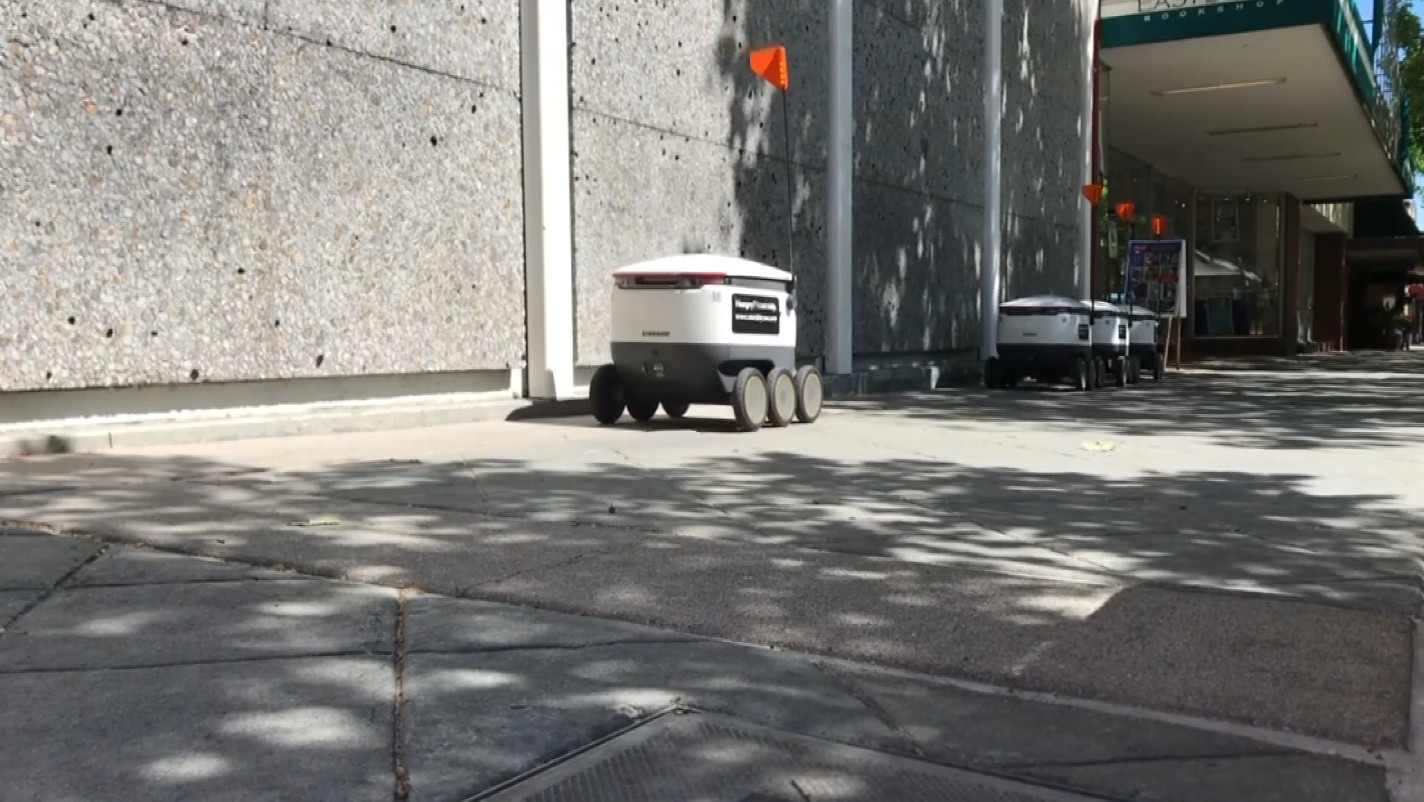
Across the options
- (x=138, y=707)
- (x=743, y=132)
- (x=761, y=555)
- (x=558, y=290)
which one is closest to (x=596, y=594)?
(x=761, y=555)

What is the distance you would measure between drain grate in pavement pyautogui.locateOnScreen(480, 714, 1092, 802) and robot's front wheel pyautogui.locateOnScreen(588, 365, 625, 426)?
765cm

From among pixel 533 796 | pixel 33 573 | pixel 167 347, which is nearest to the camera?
pixel 533 796

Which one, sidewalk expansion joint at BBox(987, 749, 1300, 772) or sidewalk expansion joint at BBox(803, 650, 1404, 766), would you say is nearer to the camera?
sidewalk expansion joint at BBox(987, 749, 1300, 772)

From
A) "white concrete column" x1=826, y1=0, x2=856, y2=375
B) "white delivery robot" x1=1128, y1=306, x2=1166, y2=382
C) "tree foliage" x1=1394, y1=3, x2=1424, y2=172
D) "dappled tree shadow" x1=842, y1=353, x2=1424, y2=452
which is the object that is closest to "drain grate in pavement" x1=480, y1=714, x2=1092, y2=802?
"dappled tree shadow" x1=842, y1=353, x2=1424, y2=452

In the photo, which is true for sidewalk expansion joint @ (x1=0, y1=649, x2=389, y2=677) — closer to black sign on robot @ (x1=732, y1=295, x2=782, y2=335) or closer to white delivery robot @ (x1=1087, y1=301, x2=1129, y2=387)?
black sign on robot @ (x1=732, y1=295, x2=782, y2=335)

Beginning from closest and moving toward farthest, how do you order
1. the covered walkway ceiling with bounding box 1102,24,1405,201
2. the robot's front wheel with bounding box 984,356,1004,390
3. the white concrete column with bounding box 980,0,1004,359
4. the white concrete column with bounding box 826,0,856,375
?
the white concrete column with bounding box 826,0,856,375 → the robot's front wheel with bounding box 984,356,1004,390 → the white concrete column with bounding box 980,0,1004,359 → the covered walkway ceiling with bounding box 1102,24,1405,201

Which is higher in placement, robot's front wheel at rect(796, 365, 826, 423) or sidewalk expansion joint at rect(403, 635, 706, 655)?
robot's front wheel at rect(796, 365, 826, 423)

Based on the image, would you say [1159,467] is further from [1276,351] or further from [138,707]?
[1276,351]

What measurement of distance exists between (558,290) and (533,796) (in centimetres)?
909

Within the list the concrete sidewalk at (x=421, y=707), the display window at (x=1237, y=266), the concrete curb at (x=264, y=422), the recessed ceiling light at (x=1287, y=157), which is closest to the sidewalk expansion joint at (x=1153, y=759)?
the concrete sidewalk at (x=421, y=707)

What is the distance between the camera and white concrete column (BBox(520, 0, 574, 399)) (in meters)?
11.1

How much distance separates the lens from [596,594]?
4312 millimetres

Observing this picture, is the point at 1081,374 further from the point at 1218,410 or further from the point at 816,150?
the point at 816,150

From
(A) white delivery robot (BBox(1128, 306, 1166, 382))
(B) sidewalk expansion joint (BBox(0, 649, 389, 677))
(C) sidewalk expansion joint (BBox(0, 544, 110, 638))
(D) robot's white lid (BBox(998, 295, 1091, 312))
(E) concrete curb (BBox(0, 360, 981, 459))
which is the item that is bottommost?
(B) sidewalk expansion joint (BBox(0, 649, 389, 677))
